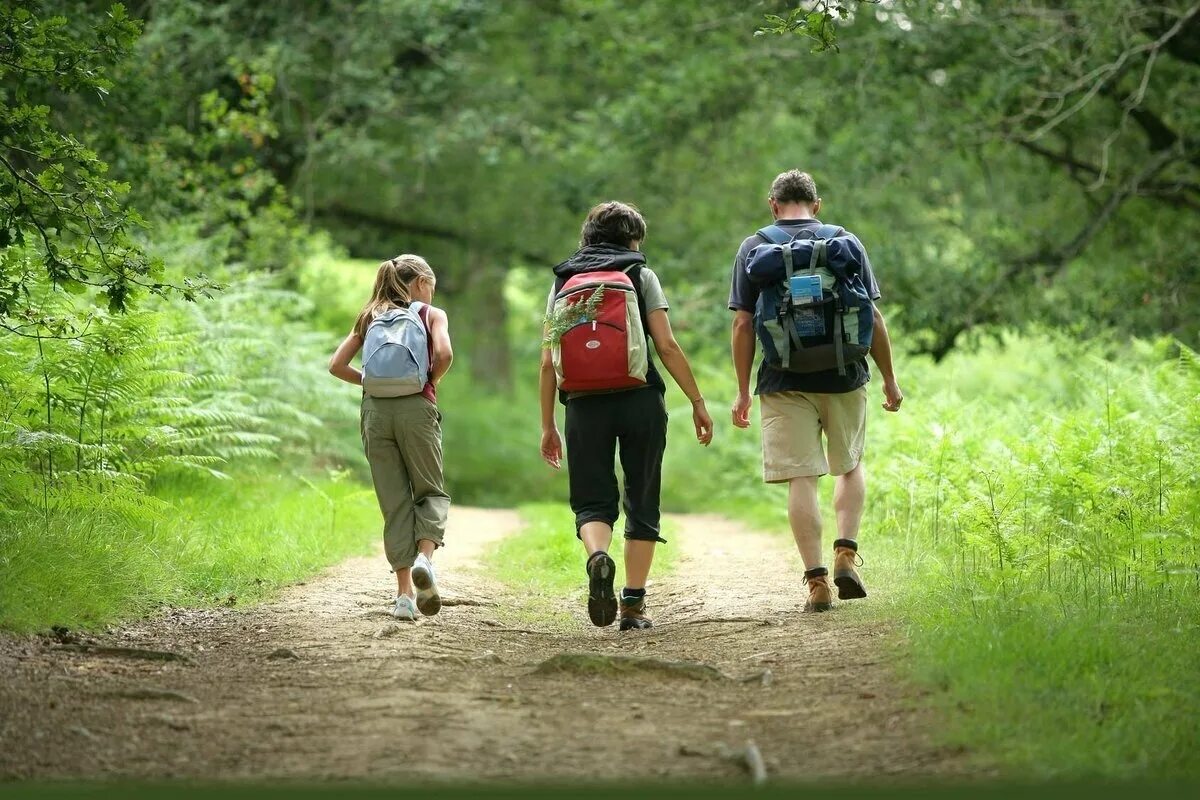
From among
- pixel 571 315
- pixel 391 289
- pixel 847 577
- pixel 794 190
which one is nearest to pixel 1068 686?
pixel 847 577

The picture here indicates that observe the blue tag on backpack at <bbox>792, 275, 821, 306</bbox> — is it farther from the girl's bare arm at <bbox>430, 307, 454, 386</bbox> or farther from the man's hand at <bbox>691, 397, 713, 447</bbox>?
the girl's bare arm at <bbox>430, 307, 454, 386</bbox>

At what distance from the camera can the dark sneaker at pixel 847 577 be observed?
23.0ft

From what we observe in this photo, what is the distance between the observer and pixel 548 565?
31.0 feet

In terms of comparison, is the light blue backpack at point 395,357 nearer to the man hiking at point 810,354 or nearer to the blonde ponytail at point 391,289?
the blonde ponytail at point 391,289

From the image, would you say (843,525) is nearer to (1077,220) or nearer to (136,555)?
(136,555)

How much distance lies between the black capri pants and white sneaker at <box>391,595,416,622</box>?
100 cm

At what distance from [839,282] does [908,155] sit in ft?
29.2

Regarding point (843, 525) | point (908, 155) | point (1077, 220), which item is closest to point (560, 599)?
point (843, 525)

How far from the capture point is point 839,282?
6734 millimetres

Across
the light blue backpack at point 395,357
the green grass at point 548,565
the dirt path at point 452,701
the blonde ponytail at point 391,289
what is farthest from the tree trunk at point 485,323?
the dirt path at point 452,701

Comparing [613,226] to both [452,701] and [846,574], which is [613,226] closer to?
[846,574]

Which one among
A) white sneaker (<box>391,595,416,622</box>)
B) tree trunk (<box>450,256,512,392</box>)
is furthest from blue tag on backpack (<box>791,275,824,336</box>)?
tree trunk (<box>450,256,512,392</box>)

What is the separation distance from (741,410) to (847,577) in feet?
3.42

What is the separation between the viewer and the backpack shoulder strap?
272 inches
